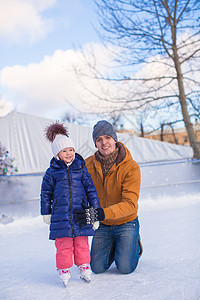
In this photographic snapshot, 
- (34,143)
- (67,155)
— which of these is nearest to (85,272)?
(67,155)

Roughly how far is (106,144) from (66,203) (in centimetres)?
51

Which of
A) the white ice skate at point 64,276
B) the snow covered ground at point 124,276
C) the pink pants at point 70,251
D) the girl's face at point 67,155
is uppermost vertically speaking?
the girl's face at point 67,155

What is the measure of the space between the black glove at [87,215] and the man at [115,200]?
4.8 inches

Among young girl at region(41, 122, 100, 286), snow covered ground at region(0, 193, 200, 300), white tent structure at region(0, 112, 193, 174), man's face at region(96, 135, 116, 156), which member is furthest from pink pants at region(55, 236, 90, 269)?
white tent structure at region(0, 112, 193, 174)

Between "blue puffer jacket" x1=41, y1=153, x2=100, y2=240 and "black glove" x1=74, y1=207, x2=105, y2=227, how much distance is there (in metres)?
0.04

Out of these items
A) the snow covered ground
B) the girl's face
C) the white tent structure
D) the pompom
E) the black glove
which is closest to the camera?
the snow covered ground

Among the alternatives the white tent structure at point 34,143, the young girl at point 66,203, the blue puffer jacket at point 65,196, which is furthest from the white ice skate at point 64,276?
the white tent structure at point 34,143

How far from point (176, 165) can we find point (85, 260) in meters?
3.59

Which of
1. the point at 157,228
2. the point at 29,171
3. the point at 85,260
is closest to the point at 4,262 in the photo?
the point at 85,260

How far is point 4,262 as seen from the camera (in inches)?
93.7

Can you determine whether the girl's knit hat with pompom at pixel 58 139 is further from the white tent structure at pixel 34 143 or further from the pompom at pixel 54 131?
the white tent structure at pixel 34 143

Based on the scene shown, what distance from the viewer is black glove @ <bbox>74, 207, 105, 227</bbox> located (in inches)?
68.3

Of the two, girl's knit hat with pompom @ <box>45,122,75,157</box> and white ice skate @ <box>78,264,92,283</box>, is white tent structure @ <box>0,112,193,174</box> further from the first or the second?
white ice skate @ <box>78,264,92,283</box>

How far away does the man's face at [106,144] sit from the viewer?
6.83 feet
